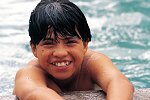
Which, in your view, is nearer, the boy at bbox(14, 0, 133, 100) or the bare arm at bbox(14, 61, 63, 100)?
the bare arm at bbox(14, 61, 63, 100)

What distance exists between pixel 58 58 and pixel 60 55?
0.13ft

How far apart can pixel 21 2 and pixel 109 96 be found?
21.2 ft

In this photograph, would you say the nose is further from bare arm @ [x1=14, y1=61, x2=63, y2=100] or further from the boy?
bare arm @ [x1=14, y1=61, x2=63, y2=100]

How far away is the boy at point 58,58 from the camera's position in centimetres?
336

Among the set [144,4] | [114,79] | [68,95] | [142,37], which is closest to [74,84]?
[68,95]

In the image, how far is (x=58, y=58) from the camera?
338 centimetres

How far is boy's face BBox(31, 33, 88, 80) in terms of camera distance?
3359 mm

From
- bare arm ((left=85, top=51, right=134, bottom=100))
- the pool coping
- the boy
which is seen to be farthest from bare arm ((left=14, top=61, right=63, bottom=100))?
bare arm ((left=85, top=51, right=134, bottom=100))

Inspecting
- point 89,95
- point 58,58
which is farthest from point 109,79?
point 58,58

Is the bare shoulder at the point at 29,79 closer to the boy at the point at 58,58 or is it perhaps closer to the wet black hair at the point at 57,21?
the boy at the point at 58,58

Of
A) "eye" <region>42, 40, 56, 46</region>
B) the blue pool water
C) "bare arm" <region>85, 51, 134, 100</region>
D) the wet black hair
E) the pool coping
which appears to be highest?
the wet black hair

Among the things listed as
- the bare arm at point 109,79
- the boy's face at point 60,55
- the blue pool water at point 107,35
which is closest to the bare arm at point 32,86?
the boy's face at point 60,55

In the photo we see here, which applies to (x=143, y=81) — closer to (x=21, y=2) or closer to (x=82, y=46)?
(x=82, y=46)

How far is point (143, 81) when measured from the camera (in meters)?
6.63
